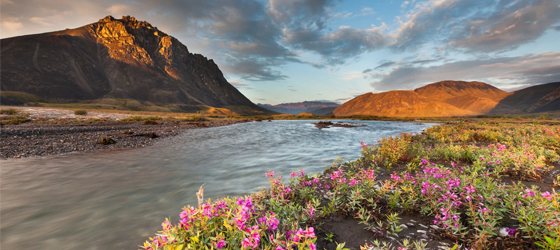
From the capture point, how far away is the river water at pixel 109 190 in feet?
18.0

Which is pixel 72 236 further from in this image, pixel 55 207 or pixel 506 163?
pixel 506 163

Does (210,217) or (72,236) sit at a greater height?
(210,217)

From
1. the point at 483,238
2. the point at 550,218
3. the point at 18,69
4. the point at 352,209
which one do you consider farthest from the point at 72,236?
the point at 18,69

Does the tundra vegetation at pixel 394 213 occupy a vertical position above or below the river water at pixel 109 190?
above

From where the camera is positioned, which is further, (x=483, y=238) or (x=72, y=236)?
(x=72, y=236)

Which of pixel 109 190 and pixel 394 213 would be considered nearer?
pixel 394 213

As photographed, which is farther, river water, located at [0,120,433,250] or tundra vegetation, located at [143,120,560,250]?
river water, located at [0,120,433,250]

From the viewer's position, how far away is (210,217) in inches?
125

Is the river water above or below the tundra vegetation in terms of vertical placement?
below

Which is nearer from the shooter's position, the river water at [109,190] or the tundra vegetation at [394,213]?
the tundra vegetation at [394,213]

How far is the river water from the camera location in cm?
550

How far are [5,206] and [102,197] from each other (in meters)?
2.70

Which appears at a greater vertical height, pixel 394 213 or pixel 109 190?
pixel 394 213

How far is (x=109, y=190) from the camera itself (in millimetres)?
8266
